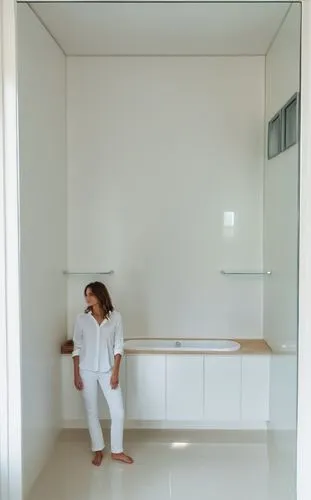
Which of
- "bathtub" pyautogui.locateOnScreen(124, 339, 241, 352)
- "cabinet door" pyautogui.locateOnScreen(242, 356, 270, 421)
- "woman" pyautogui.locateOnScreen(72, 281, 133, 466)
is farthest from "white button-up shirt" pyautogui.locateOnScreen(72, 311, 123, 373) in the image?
"cabinet door" pyautogui.locateOnScreen(242, 356, 270, 421)

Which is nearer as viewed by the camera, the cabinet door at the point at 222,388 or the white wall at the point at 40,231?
the white wall at the point at 40,231

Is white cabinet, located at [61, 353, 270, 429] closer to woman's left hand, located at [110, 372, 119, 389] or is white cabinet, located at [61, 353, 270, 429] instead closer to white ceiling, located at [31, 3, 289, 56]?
woman's left hand, located at [110, 372, 119, 389]

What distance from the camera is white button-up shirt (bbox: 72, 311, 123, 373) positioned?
3846 millimetres

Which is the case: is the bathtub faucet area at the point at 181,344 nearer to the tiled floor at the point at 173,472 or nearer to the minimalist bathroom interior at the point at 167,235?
the minimalist bathroom interior at the point at 167,235

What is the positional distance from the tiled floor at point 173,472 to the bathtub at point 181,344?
62 centimetres

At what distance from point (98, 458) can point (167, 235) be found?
1681 mm

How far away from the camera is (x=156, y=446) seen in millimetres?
4066

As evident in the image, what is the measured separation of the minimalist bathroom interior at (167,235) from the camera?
3.45m

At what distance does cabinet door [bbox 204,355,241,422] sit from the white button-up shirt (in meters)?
0.70

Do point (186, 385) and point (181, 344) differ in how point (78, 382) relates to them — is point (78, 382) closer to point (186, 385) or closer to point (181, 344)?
point (186, 385)

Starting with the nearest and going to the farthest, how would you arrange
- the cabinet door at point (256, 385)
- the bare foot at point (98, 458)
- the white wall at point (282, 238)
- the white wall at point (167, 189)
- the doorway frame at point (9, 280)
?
the doorway frame at point (9, 280) < the white wall at point (282, 238) < the bare foot at point (98, 458) < the cabinet door at point (256, 385) < the white wall at point (167, 189)

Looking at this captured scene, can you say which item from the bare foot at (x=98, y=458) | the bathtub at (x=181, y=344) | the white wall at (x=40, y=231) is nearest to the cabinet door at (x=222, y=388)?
the bathtub at (x=181, y=344)

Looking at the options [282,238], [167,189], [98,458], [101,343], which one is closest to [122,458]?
[98,458]

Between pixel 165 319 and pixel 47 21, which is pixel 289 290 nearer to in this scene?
pixel 165 319
